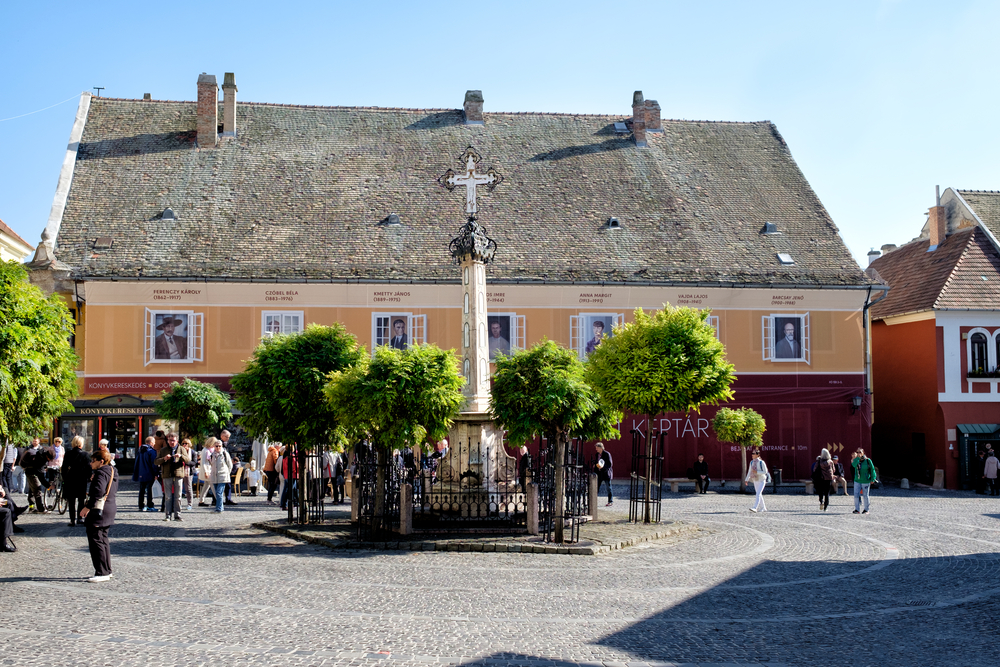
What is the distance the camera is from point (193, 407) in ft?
72.9

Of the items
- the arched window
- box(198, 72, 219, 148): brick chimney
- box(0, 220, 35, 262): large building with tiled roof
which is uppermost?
box(198, 72, 219, 148): brick chimney

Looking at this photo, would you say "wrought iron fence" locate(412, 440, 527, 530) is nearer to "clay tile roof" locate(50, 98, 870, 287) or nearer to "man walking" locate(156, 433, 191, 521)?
"man walking" locate(156, 433, 191, 521)

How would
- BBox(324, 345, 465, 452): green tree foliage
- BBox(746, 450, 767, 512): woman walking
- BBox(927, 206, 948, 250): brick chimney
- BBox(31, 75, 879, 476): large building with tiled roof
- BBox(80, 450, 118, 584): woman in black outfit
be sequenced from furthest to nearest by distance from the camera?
BBox(927, 206, 948, 250): brick chimney, BBox(31, 75, 879, 476): large building with tiled roof, BBox(746, 450, 767, 512): woman walking, BBox(324, 345, 465, 452): green tree foliage, BBox(80, 450, 118, 584): woman in black outfit

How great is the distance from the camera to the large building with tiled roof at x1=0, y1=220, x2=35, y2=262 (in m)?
31.4

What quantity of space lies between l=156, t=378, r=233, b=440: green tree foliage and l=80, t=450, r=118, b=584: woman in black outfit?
1160 cm

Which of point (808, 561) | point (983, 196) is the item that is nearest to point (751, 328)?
point (983, 196)

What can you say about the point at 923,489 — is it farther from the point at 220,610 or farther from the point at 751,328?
the point at 220,610

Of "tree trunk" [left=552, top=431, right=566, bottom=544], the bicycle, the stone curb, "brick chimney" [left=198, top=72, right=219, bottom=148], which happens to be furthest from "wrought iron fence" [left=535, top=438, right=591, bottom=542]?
"brick chimney" [left=198, top=72, right=219, bottom=148]

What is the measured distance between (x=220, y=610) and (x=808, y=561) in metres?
8.24

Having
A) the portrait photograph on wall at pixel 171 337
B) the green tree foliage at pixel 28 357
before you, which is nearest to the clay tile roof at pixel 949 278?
the portrait photograph on wall at pixel 171 337

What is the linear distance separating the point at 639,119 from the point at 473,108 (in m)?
6.32

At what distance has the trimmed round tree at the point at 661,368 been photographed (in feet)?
54.9

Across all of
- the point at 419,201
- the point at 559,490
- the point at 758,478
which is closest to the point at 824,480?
the point at 758,478

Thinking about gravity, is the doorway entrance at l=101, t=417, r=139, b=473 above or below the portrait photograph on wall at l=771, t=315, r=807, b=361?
below
